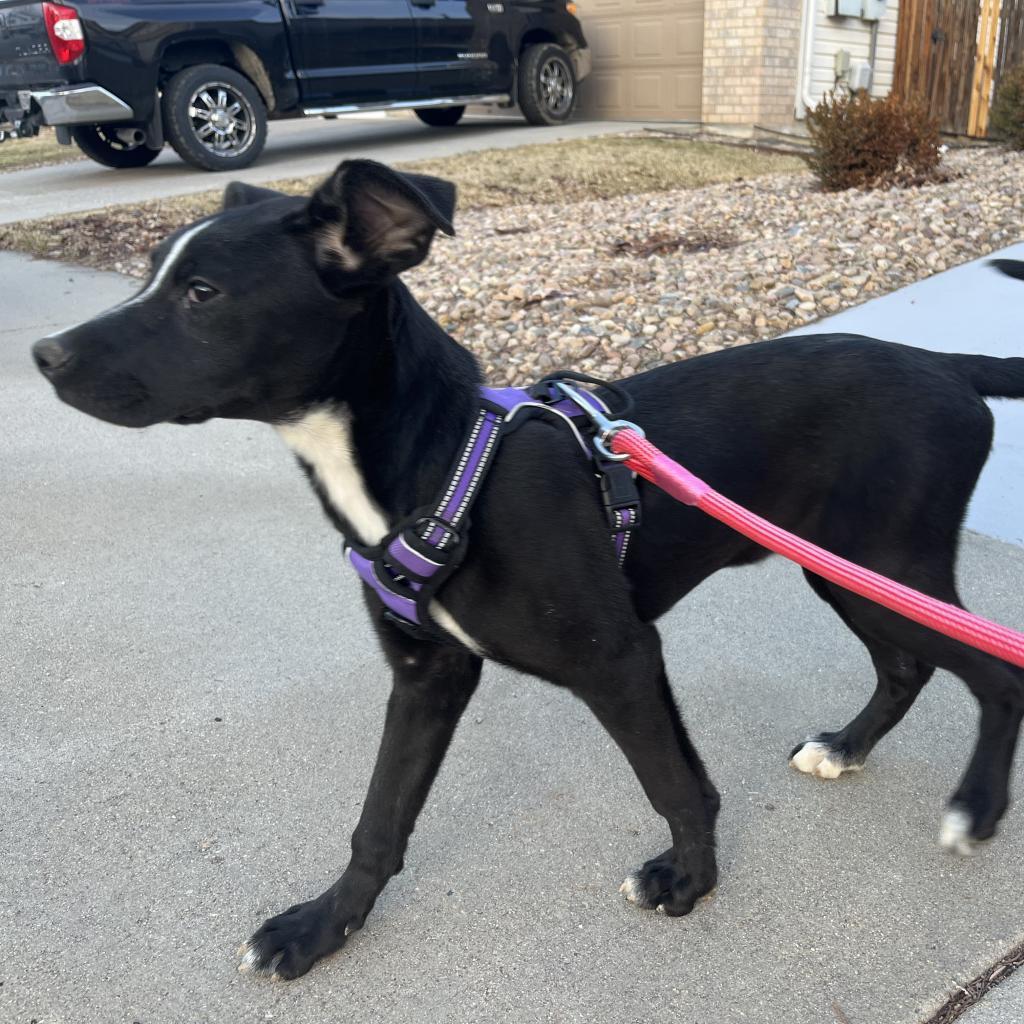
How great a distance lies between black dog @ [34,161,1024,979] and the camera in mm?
1918

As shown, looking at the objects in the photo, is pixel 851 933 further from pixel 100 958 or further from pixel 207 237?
pixel 207 237

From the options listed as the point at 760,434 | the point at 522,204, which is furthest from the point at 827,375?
the point at 522,204

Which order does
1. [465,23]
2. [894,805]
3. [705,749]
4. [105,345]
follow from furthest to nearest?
[465,23], [705,749], [894,805], [105,345]

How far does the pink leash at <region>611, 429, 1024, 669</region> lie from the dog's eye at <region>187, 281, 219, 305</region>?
816 mm

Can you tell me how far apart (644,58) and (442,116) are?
2.97 metres

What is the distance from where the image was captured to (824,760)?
2.62 meters

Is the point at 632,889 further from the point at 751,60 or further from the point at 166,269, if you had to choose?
the point at 751,60

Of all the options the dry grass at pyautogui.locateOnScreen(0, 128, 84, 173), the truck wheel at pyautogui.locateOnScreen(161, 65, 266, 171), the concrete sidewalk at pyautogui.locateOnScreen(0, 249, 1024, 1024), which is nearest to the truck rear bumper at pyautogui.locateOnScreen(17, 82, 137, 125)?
the truck wheel at pyautogui.locateOnScreen(161, 65, 266, 171)

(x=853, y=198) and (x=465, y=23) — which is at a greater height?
(x=465, y=23)

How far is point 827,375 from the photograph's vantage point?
7.32 ft

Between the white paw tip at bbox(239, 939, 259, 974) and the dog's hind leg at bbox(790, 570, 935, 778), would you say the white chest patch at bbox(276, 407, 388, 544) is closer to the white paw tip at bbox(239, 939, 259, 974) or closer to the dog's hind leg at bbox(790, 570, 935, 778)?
the white paw tip at bbox(239, 939, 259, 974)

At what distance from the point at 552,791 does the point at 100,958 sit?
3.64 feet

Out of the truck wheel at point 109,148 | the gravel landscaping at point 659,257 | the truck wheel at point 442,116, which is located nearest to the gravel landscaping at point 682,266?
the gravel landscaping at point 659,257

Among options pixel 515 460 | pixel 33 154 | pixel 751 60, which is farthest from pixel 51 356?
pixel 33 154
